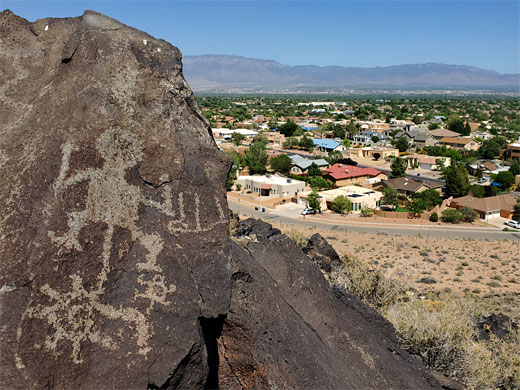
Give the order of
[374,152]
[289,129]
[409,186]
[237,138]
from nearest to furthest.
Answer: [409,186], [374,152], [237,138], [289,129]

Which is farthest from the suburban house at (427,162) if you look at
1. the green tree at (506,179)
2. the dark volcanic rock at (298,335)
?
the dark volcanic rock at (298,335)

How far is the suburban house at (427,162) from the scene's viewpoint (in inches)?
2813

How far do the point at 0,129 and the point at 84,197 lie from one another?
1397mm

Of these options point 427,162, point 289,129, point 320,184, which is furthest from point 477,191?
point 289,129

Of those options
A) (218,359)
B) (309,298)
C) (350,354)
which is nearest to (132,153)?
(218,359)

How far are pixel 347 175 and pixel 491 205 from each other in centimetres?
1878

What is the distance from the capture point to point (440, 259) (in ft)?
98.1

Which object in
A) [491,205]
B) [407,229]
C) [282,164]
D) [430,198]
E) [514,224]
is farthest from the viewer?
[282,164]

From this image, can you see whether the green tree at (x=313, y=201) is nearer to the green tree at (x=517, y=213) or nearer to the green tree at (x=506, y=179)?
the green tree at (x=517, y=213)

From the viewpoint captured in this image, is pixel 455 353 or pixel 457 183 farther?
pixel 457 183

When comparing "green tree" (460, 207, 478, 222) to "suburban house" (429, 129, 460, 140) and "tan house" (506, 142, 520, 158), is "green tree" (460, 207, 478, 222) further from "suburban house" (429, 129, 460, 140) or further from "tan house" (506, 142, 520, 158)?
"suburban house" (429, 129, 460, 140)

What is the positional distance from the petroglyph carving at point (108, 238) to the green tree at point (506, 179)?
61861 mm

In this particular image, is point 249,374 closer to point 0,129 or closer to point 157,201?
point 157,201

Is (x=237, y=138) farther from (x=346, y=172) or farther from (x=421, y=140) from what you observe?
(x=421, y=140)
